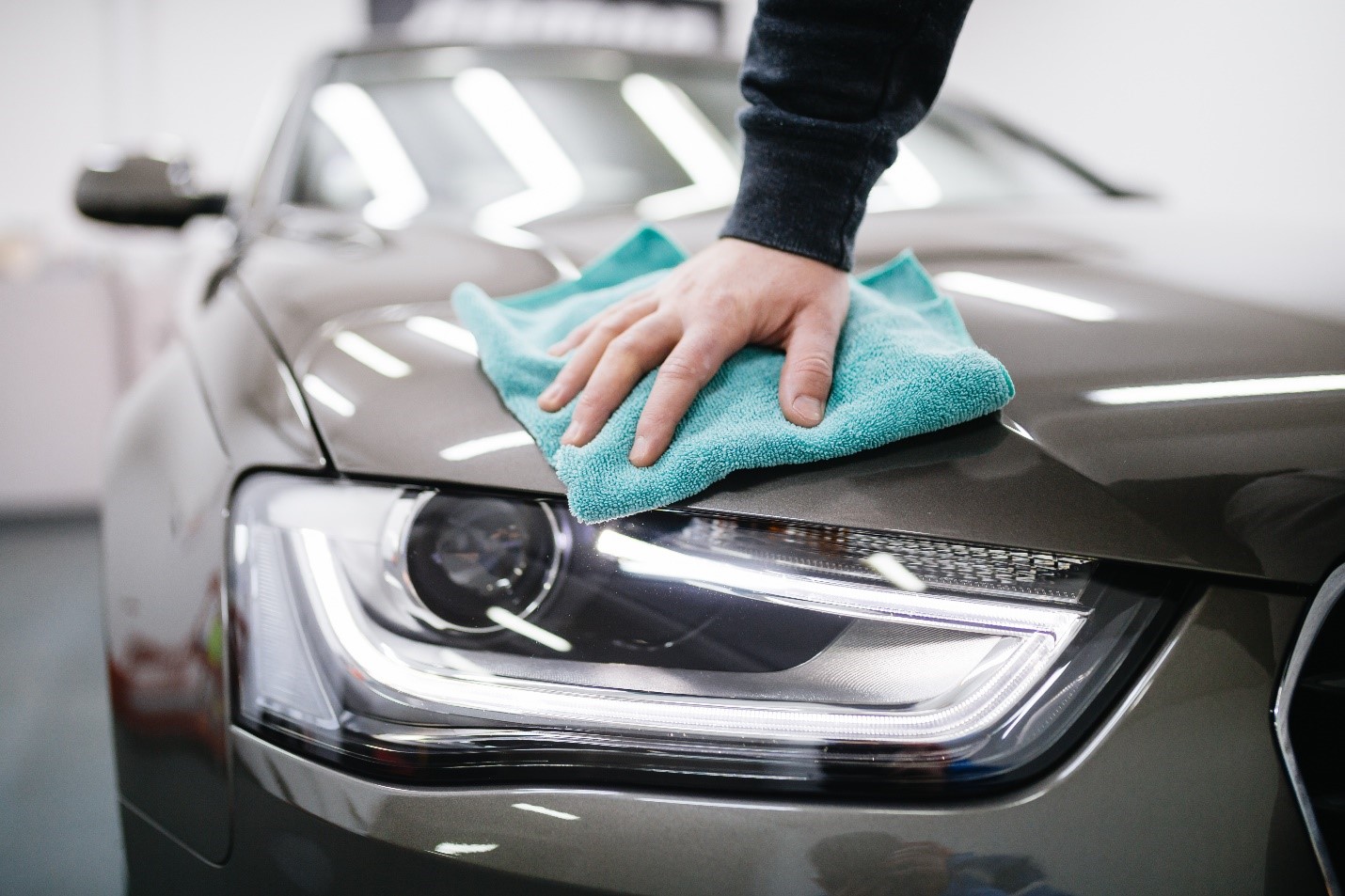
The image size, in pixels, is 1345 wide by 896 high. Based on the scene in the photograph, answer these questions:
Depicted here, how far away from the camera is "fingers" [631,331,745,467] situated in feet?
1.96

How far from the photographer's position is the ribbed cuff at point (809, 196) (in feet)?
2.44

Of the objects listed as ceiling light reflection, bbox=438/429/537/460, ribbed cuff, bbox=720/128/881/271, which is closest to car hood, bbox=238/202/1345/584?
ceiling light reflection, bbox=438/429/537/460

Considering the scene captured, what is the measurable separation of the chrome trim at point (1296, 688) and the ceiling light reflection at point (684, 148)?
826mm

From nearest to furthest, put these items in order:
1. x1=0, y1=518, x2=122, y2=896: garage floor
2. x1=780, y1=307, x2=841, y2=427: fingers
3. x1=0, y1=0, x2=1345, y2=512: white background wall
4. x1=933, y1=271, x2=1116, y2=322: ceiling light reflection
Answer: x1=780, y1=307, x2=841, y2=427: fingers < x1=933, y1=271, x2=1116, y2=322: ceiling light reflection < x1=0, y1=518, x2=122, y2=896: garage floor < x1=0, y1=0, x2=1345, y2=512: white background wall

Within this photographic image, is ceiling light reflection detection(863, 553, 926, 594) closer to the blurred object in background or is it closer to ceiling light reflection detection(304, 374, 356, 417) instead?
ceiling light reflection detection(304, 374, 356, 417)

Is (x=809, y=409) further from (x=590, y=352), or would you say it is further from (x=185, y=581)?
(x=185, y=581)

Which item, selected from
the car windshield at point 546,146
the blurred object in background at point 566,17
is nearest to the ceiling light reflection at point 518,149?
the car windshield at point 546,146

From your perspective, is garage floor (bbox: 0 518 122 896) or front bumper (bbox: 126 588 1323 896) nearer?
front bumper (bbox: 126 588 1323 896)

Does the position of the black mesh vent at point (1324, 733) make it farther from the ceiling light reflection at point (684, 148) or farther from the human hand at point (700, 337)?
the ceiling light reflection at point (684, 148)

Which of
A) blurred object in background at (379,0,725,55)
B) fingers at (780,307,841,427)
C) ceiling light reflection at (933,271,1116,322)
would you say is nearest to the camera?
fingers at (780,307,841,427)

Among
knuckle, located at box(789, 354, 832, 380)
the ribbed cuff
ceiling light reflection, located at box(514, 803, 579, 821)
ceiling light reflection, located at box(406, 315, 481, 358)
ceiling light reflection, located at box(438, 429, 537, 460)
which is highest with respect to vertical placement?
the ribbed cuff

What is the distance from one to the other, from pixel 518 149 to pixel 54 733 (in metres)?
1.37

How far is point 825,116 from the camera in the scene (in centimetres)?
76

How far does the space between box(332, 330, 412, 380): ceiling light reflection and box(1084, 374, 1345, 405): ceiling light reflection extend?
0.47m
